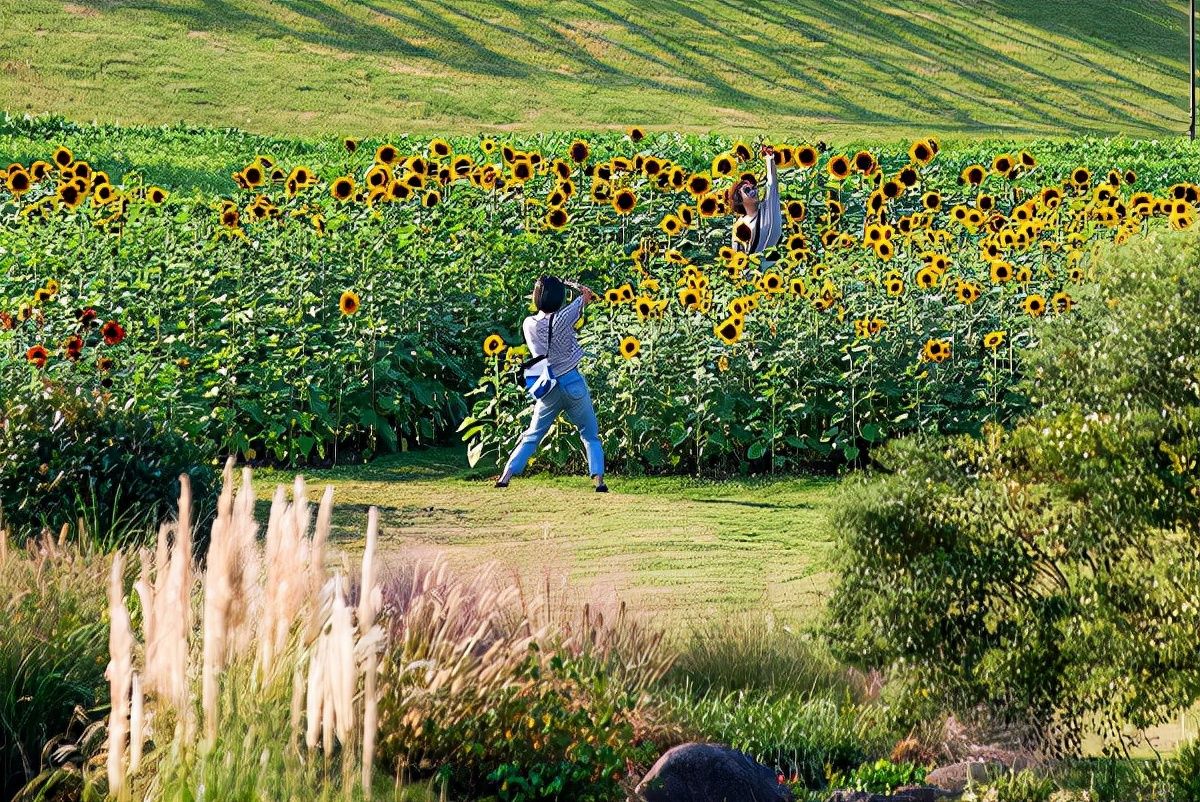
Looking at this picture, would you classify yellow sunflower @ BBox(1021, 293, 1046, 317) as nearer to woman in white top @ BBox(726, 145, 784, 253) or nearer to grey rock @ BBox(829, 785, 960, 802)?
woman in white top @ BBox(726, 145, 784, 253)

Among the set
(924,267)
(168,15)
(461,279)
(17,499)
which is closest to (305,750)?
(17,499)

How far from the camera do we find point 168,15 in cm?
3541

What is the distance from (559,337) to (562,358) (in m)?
0.12

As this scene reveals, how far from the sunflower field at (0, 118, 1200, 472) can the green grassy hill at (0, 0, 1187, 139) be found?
50.9 feet

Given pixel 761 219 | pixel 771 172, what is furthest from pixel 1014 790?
pixel 761 219

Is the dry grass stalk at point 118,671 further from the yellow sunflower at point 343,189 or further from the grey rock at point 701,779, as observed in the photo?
the yellow sunflower at point 343,189

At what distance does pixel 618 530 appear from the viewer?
9000 mm

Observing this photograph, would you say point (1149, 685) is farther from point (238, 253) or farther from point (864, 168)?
point (238, 253)

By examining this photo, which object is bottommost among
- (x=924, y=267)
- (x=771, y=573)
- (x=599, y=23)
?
(x=771, y=573)

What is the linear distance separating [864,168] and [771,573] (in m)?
4.98

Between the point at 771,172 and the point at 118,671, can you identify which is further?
the point at 771,172

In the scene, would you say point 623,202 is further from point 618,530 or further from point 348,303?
point 618,530

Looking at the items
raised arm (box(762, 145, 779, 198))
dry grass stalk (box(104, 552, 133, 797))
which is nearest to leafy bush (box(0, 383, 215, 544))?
dry grass stalk (box(104, 552, 133, 797))

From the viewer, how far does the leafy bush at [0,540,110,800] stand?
14.9ft
